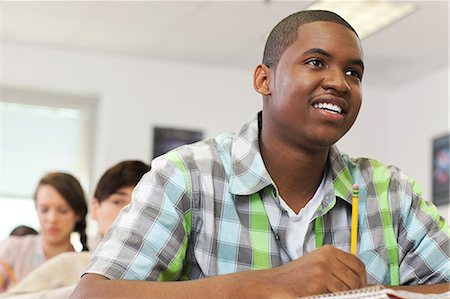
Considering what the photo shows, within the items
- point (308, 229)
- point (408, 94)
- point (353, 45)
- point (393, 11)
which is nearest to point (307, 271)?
point (308, 229)

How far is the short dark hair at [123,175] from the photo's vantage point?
2879 mm

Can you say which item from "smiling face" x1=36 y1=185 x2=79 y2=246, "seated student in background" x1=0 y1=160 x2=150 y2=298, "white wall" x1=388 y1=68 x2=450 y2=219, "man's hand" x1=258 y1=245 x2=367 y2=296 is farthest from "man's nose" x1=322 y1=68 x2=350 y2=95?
"white wall" x1=388 y1=68 x2=450 y2=219

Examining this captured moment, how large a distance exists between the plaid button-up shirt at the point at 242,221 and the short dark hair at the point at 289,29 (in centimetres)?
12

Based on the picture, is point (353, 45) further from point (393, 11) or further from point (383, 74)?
point (383, 74)

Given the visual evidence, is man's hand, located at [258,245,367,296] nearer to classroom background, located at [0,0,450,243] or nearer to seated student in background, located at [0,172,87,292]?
seated student in background, located at [0,172,87,292]

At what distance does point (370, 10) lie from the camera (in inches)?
204

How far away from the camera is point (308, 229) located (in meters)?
1.37

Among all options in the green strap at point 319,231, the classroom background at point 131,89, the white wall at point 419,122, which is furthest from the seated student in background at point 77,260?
the white wall at point 419,122

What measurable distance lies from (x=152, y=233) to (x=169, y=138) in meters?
5.15

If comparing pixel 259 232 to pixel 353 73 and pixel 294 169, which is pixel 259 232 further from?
pixel 353 73

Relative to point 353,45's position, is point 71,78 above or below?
above

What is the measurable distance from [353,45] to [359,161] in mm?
255

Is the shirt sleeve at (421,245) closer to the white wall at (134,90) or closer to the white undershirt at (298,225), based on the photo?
the white undershirt at (298,225)

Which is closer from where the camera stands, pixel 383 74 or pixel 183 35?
pixel 183 35
